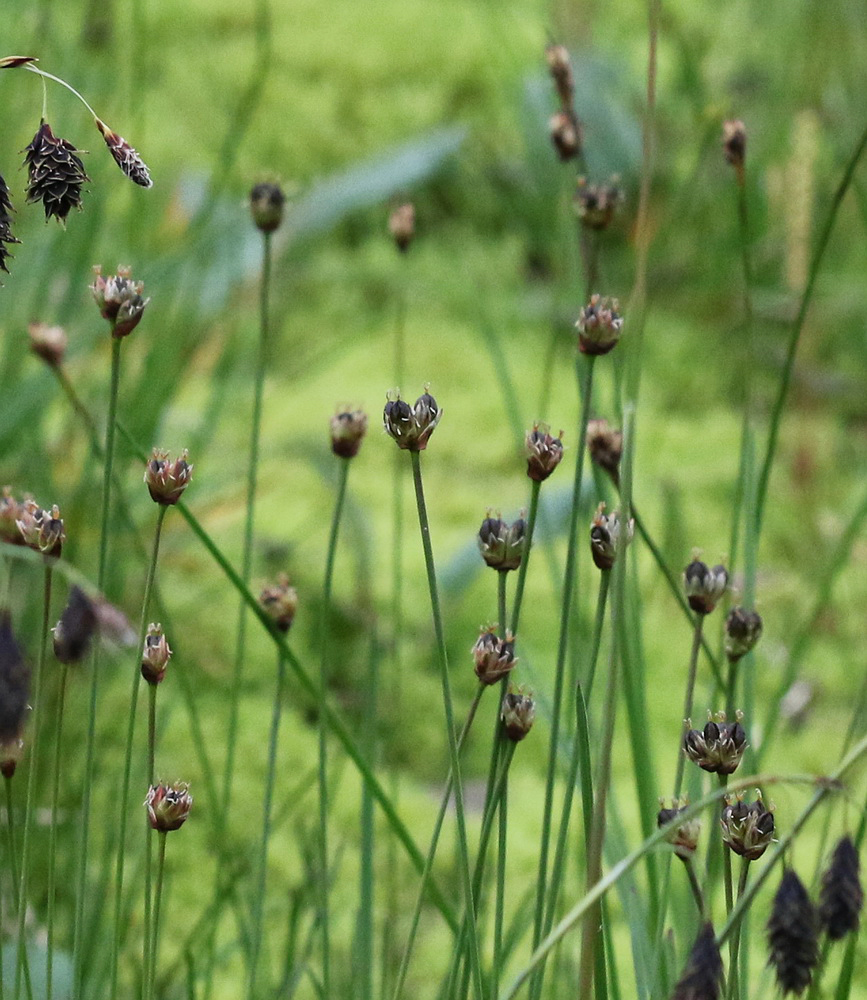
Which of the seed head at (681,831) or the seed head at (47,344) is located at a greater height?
the seed head at (47,344)

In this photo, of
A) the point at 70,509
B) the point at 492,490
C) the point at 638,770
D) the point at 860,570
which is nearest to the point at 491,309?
→ the point at 492,490

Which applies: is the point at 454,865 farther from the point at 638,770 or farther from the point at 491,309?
the point at 491,309

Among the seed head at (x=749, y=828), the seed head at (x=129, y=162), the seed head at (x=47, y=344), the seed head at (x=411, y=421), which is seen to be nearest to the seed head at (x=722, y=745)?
the seed head at (x=749, y=828)

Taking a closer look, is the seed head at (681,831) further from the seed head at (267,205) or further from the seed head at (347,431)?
the seed head at (267,205)

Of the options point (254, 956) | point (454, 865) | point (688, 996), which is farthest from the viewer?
point (454, 865)

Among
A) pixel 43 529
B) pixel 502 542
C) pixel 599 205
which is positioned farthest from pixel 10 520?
pixel 599 205

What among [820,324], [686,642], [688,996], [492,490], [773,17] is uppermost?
[773,17]

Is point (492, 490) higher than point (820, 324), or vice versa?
point (820, 324)

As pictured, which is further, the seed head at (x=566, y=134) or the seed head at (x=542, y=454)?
the seed head at (x=566, y=134)
